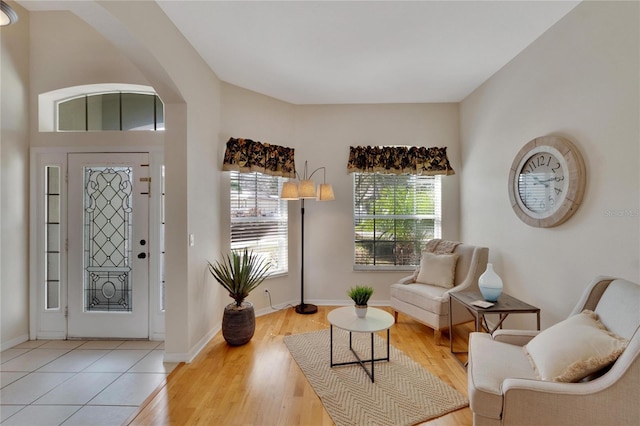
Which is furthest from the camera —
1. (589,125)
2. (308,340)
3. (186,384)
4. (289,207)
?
(289,207)

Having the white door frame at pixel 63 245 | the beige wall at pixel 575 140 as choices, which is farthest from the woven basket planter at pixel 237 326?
the beige wall at pixel 575 140

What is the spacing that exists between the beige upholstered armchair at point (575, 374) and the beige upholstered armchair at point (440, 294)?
108 centimetres

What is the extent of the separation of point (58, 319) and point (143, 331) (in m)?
0.91

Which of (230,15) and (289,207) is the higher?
(230,15)

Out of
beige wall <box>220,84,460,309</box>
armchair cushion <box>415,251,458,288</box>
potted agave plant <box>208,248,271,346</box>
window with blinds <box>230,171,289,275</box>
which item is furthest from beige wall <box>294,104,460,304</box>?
potted agave plant <box>208,248,271,346</box>

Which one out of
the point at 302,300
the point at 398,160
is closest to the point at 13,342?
the point at 302,300

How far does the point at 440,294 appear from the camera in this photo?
2889mm

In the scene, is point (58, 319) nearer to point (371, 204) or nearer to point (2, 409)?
point (2, 409)

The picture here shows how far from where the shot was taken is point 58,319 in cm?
287

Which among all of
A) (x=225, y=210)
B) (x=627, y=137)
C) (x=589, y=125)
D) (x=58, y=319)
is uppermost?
(x=589, y=125)

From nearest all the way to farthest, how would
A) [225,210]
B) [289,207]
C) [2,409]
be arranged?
[2,409], [225,210], [289,207]

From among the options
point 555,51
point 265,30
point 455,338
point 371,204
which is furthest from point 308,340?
point 555,51

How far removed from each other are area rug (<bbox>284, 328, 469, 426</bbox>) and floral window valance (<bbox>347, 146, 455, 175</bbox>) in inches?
89.0

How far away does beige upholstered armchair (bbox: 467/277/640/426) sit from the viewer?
1241 millimetres
